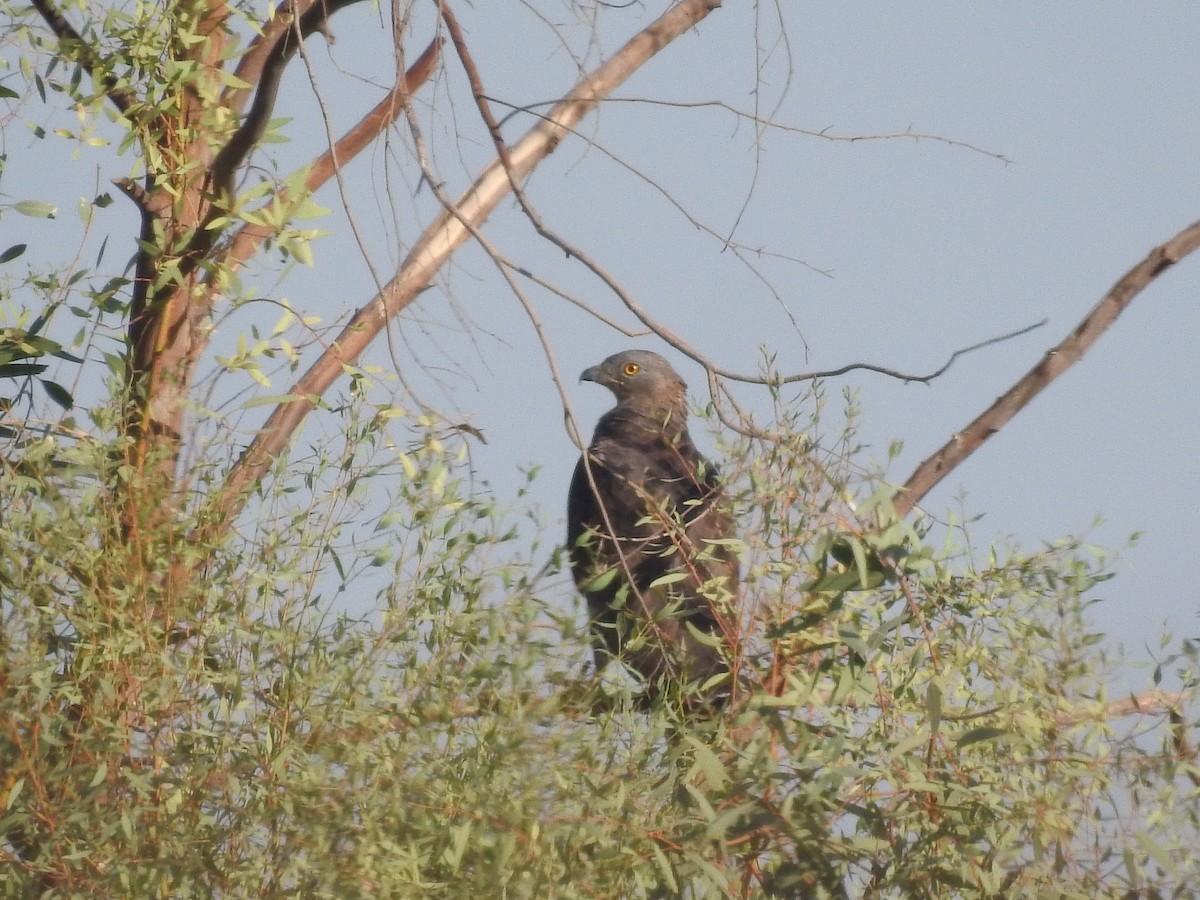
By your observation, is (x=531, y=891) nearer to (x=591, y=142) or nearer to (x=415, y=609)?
(x=415, y=609)

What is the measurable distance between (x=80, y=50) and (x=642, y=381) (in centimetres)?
275

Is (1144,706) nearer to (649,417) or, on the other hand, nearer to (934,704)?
(934,704)

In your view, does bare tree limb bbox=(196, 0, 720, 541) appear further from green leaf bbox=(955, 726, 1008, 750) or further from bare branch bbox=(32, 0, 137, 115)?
green leaf bbox=(955, 726, 1008, 750)

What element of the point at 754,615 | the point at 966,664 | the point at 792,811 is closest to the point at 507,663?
the point at 754,615

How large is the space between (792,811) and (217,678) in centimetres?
116

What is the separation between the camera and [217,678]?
2715 millimetres

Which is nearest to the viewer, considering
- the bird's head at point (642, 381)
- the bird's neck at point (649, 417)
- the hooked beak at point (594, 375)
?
the bird's neck at point (649, 417)

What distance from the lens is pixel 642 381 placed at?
5.54 m

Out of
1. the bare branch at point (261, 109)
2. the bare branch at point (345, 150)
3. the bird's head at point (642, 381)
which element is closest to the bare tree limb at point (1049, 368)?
the bare branch at point (345, 150)

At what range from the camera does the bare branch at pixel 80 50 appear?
3.23 metres

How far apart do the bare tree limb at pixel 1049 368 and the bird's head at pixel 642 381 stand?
232 cm

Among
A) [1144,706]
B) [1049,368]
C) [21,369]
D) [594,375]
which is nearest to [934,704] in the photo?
[1144,706]

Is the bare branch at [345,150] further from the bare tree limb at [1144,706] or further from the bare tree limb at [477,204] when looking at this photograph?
the bare tree limb at [1144,706]

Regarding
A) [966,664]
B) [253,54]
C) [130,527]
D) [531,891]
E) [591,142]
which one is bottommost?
[531,891]
